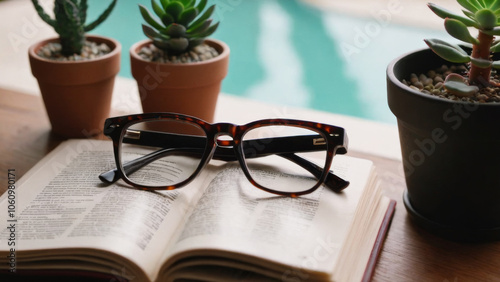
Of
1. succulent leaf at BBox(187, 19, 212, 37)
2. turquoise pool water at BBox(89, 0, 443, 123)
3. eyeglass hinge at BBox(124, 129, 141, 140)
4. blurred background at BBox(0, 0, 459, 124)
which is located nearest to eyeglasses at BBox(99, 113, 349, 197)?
eyeglass hinge at BBox(124, 129, 141, 140)

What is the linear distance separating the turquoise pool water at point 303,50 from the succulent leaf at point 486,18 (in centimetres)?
159

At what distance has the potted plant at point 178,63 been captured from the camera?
2.78ft

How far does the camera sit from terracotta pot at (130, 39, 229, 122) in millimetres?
843

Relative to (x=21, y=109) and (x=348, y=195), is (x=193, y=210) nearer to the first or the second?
(x=348, y=195)

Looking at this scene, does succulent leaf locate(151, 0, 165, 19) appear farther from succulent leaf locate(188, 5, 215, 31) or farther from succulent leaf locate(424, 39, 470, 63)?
succulent leaf locate(424, 39, 470, 63)

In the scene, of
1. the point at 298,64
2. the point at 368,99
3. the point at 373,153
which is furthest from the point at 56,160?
the point at 298,64

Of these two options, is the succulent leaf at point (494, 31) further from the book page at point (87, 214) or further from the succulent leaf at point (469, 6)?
the book page at point (87, 214)

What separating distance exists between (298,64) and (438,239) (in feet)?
7.41

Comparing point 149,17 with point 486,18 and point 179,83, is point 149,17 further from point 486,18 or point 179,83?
point 486,18

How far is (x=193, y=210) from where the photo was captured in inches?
24.8

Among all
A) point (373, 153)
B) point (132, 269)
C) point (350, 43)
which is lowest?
point (350, 43)

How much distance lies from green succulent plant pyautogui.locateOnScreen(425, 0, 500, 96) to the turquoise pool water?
1560 millimetres

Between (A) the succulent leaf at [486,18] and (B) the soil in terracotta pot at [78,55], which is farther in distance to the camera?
(B) the soil in terracotta pot at [78,55]

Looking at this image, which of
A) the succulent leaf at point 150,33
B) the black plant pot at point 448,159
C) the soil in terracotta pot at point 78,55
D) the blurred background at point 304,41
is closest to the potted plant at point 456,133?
the black plant pot at point 448,159
